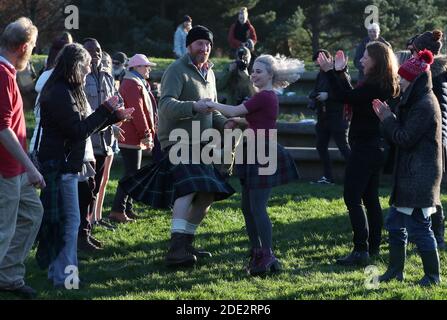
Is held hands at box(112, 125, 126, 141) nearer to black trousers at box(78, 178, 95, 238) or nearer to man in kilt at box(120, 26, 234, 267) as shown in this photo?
black trousers at box(78, 178, 95, 238)

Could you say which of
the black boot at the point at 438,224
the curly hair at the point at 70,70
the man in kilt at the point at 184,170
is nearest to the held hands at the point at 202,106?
the man in kilt at the point at 184,170

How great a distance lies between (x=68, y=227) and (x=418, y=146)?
8.87ft

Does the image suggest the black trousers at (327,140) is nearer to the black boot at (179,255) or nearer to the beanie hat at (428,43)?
the beanie hat at (428,43)

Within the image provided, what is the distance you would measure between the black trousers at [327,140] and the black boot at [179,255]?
194 inches

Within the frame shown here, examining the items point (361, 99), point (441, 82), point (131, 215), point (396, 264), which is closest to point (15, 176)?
point (361, 99)

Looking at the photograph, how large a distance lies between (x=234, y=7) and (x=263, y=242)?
2189 centimetres

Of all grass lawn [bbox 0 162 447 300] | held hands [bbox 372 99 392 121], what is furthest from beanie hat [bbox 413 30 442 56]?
→ grass lawn [bbox 0 162 447 300]

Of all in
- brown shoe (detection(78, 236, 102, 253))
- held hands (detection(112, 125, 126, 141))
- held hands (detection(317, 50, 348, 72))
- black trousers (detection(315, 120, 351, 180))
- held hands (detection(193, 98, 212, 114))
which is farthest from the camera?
black trousers (detection(315, 120, 351, 180))

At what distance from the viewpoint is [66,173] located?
634 cm

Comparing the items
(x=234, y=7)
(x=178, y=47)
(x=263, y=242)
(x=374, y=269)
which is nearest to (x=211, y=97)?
(x=263, y=242)

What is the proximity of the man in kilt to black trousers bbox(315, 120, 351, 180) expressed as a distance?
4547mm

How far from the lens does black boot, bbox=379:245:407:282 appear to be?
6.58 m

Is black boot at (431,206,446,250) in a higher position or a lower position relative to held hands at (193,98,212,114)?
lower

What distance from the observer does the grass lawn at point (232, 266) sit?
6.20 m
